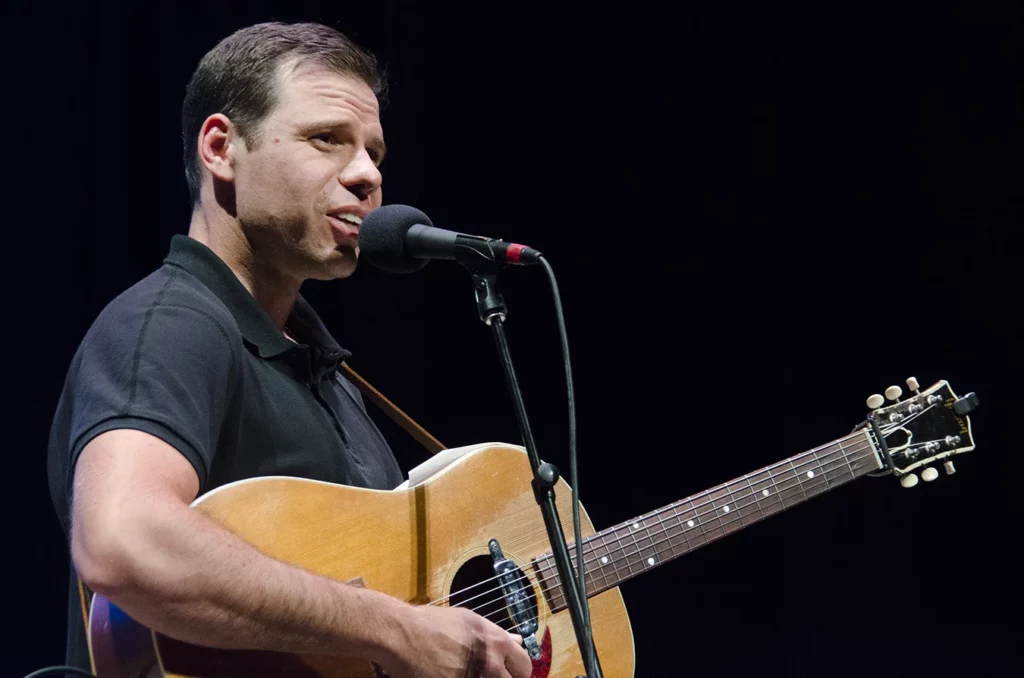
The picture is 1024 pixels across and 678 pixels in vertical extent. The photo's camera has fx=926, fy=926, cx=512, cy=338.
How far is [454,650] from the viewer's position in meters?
1.57

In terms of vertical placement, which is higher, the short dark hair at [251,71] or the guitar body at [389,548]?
the short dark hair at [251,71]

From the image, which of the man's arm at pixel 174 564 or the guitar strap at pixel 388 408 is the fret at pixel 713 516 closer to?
the guitar strap at pixel 388 408

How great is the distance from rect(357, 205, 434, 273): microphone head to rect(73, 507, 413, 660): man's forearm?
520 mm

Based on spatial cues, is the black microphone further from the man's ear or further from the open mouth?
the man's ear

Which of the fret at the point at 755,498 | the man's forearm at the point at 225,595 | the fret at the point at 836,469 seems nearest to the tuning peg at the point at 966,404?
the fret at the point at 836,469

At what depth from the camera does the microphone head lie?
5.18 feet

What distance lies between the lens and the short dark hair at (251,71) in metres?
1.94

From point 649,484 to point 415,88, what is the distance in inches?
69.8

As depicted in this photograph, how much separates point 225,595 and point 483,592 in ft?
1.85

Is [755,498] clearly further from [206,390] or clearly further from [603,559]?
[206,390]

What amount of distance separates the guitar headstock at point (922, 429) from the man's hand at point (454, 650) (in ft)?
4.10

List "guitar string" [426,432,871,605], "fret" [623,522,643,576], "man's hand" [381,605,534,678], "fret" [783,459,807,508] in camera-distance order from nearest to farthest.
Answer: "man's hand" [381,605,534,678]
"guitar string" [426,432,871,605]
"fret" [623,522,643,576]
"fret" [783,459,807,508]

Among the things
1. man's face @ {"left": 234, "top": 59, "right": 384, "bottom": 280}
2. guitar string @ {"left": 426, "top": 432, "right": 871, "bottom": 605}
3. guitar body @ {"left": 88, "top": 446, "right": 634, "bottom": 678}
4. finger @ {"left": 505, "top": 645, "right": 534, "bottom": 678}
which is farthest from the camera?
man's face @ {"left": 234, "top": 59, "right": 384, "bottom": 280}

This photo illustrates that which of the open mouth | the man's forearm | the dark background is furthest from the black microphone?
the dark background
